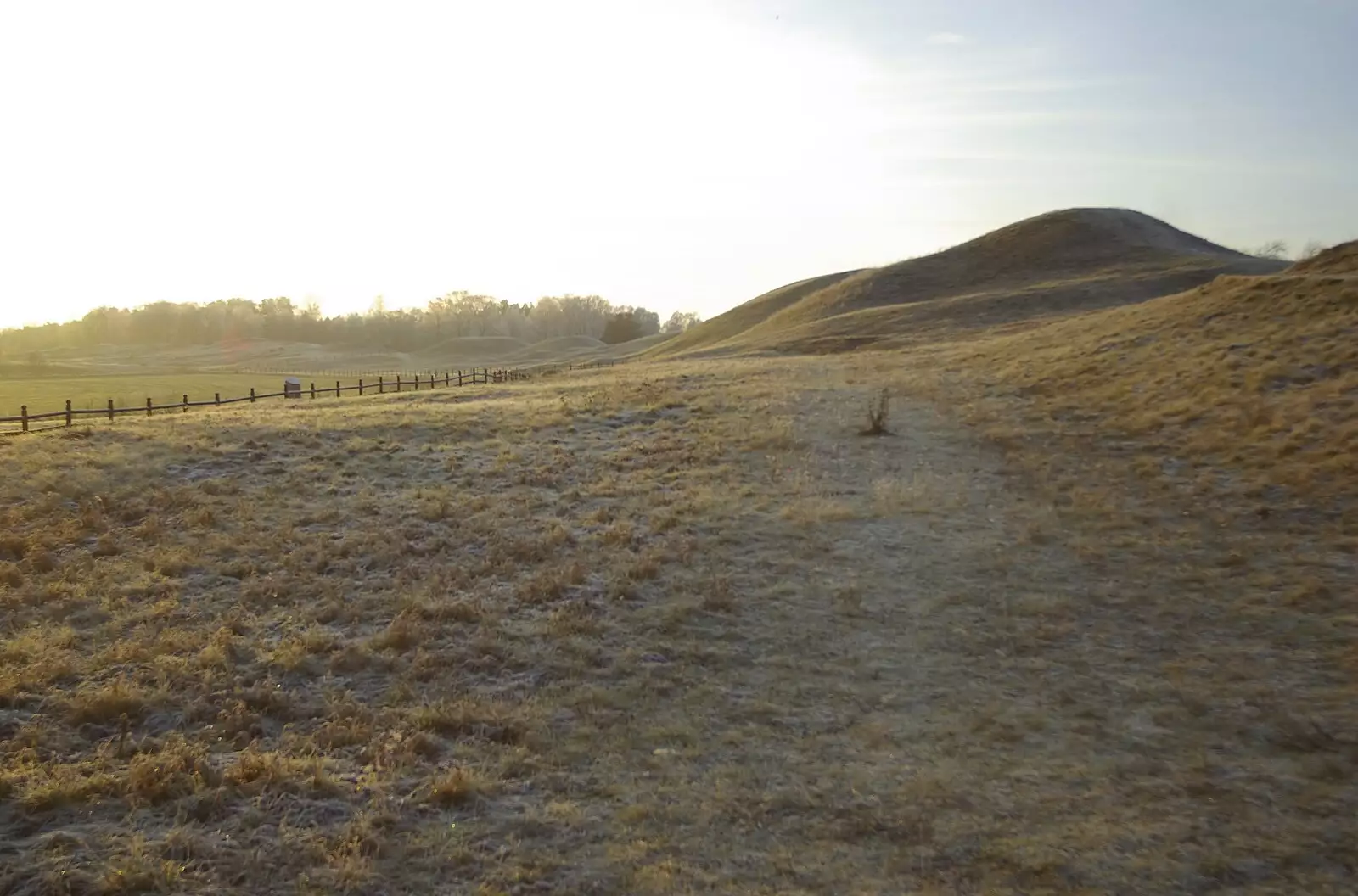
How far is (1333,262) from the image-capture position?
29.6m

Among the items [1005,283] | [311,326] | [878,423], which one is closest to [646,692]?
[878,423]

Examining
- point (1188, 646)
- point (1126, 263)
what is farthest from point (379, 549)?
point (1126, 263)

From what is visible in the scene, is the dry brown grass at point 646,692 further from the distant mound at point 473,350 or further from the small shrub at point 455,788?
the distant mound at point 473,350

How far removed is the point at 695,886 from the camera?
20.0 feet

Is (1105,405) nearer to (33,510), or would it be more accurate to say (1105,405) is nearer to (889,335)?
(33,510)

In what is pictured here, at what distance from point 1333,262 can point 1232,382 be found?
44.4ft

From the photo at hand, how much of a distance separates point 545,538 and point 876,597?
Result: 535 centimetres

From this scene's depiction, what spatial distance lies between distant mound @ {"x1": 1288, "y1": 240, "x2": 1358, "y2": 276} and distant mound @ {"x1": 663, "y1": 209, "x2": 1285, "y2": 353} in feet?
53.8

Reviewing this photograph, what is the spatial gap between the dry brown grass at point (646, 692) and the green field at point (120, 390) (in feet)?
100

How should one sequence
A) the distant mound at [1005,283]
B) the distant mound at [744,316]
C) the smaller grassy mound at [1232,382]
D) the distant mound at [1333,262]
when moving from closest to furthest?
1. the smaller grassy mound at [1232,382]
2. the distant mound at [1333,262]
3. the distant mound at [1005,283]
4. the distant mound at [744,316]

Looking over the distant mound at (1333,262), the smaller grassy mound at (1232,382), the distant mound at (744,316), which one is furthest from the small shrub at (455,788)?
the distant mound at (744,316)

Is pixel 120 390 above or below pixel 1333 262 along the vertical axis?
below

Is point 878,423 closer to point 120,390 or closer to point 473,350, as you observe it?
point 120,390

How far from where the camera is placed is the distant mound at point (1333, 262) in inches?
1112
